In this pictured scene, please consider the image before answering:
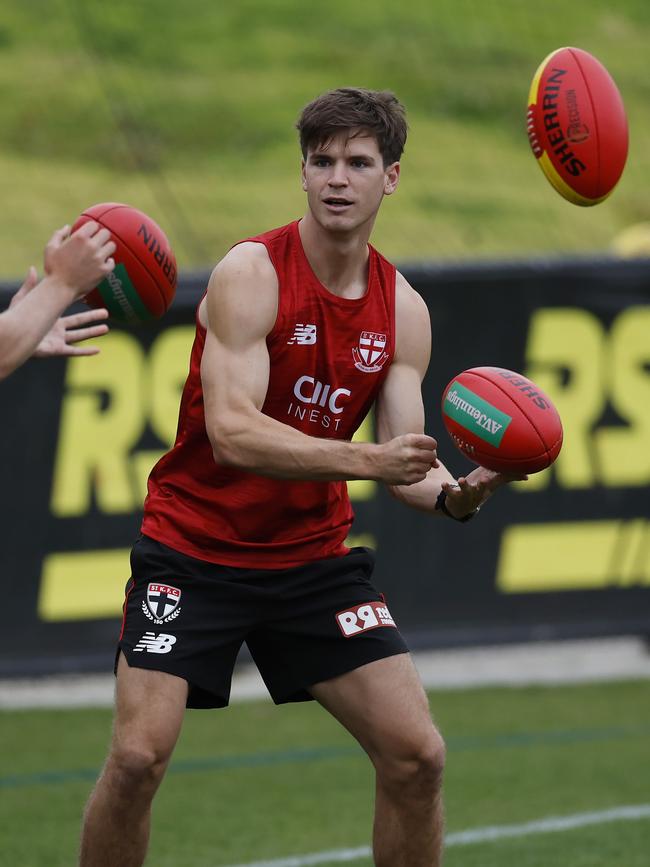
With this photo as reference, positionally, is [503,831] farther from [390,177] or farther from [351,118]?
[351,118]

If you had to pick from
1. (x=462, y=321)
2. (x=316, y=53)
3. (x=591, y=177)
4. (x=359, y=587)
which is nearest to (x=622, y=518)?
(x=462, y=321)

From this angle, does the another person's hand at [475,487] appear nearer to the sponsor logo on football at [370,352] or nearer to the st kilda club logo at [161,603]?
the sponsor logo on football at [370,352]

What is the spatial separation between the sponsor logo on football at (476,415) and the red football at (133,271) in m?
1.32

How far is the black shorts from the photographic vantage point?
16.1ft

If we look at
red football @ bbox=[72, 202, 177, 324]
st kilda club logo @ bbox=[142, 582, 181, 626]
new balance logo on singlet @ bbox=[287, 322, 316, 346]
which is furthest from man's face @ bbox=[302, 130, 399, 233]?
st kilda club logo @ bbox=[142, 582, 181, 626]

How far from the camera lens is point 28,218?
12.2 metres

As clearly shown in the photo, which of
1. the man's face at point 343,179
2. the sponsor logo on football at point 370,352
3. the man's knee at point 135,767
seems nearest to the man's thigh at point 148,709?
the man's knee at point 135,767

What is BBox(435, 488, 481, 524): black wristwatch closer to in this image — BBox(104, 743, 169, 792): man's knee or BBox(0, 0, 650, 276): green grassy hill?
BBox(104, 743, 169, 792): man's knee

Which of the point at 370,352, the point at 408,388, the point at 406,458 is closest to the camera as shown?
the point at 406,458

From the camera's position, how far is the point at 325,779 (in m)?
7.68

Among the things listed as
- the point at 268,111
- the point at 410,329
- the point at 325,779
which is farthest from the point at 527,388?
the point at 268,111

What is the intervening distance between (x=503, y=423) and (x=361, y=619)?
2.51ft

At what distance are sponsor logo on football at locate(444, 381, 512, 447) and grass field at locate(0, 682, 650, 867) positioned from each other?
2.11 metres

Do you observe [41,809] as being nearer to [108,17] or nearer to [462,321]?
[462,321]
